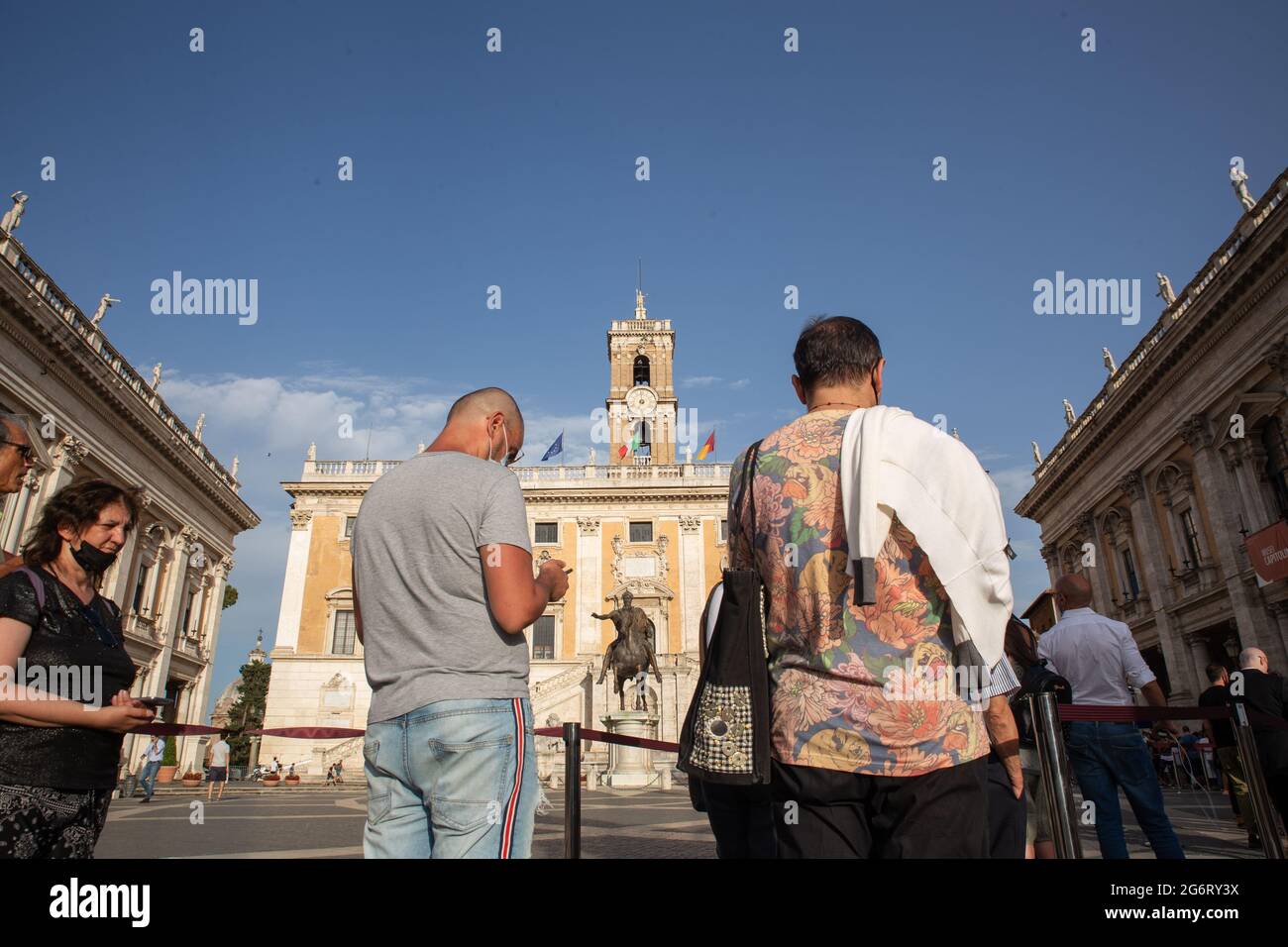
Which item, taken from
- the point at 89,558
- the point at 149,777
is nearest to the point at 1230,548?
the point at 89,558

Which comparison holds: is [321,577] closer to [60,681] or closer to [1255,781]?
[60,681]

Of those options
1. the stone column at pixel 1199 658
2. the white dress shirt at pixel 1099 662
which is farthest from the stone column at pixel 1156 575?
the white dress shirt at pixel 1099 662

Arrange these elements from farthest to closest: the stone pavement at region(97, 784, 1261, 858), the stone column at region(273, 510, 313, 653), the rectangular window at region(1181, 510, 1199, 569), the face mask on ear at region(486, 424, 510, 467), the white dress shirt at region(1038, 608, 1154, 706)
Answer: the stone column at region(273, 510, 313, 653)
the rectangular window at region(1181, 510, 1199, 569)
the stone pavement at region(97, 784, 1261, 858)
the white dress shirt at region(1038, 608, 1154, 706)
the face mask on ear at region(486, 424, 510, 467)

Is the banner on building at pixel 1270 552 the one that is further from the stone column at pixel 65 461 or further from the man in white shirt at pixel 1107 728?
the stone column at pixel 65 461

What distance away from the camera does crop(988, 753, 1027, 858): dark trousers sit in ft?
10.9

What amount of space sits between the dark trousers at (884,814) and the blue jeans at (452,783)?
826 millimetres

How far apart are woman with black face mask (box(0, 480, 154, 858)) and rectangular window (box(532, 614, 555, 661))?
3364 centimetres

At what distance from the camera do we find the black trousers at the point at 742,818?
7.24 feet

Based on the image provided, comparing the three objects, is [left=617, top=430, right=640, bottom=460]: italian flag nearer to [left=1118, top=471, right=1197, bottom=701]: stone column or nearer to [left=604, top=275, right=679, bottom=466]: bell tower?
[left=604, top=275, right=679, bottom=466]: bell tower

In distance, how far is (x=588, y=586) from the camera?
1476 inches

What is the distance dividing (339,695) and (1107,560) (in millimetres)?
32475

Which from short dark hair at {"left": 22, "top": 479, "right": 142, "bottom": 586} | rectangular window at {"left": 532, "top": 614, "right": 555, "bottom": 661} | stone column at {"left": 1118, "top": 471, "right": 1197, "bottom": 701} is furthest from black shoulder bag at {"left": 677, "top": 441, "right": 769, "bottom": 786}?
rectangular window at {"left": 532, "top": 614, "right": 555, "bottom": 661}

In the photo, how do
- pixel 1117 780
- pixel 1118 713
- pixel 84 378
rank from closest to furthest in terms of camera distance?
pixel 1118 713 < pixel 1117 780 < pixel 84 378

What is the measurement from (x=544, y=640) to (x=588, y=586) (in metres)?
3.28
